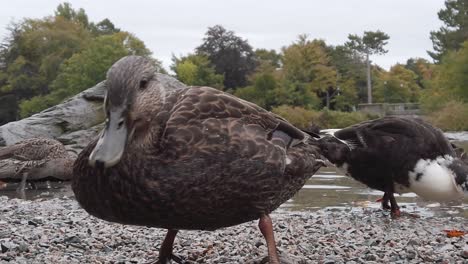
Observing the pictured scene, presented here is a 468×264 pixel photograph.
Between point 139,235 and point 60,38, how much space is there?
6323 cm

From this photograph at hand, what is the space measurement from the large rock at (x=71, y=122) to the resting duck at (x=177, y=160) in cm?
1454

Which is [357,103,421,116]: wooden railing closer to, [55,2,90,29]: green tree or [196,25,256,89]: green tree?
[196,25,256,89]: green tree

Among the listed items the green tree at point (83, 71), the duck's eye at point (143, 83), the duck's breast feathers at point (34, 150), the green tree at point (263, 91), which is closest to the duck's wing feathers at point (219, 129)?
the duck's eye at point (143, 83)

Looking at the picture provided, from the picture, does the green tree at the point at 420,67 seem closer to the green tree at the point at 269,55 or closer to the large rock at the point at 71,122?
the green tree at the point at 269,55

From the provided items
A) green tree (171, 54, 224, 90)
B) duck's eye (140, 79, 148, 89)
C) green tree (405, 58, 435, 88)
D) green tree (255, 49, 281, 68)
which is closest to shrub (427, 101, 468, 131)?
green tree (171, 54, 224, 90)

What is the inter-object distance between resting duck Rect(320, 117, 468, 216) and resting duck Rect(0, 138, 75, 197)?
7.72 metres

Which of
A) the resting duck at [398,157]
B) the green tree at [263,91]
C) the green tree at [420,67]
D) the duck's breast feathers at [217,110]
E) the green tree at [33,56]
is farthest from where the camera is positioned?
the green tree at [420,67]

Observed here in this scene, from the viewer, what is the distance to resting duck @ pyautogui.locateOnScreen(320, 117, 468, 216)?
7.07m

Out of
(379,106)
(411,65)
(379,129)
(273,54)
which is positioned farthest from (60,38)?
(379,129)

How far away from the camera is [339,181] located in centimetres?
1252

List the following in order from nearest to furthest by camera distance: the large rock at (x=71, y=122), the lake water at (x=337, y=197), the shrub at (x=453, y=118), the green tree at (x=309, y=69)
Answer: the lake water at (x=337, y=197)
the large rock at (x=71, y=122)
the shrub at (x=453, y=118)
the green tree at (x=309, y=69)

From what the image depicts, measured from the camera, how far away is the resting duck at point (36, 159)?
1291cm

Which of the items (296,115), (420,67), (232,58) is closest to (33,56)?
(232,58)

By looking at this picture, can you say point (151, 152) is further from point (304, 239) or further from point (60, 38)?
point (60, 38)
